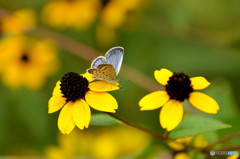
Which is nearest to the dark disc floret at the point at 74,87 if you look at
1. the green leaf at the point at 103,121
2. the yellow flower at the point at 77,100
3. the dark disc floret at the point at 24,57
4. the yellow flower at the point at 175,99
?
the yellow flower at the point at 77,100

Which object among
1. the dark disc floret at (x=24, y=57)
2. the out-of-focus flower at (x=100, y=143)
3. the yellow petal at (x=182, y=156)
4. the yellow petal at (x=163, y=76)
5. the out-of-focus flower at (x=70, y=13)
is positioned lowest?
the yellow petal at (x=182, y=156)

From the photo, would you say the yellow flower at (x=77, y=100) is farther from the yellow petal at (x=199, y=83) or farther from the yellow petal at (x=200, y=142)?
the yellow petal at (x=200, y=142)

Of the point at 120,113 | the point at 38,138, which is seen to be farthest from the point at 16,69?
the point at 120,113

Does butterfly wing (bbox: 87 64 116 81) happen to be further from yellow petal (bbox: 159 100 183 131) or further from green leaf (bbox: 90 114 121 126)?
yellow petal (bbox: 159 100 183 131)

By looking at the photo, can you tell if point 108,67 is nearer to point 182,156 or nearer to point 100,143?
point 182,156

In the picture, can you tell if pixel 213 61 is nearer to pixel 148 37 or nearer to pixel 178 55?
pixel 178 55

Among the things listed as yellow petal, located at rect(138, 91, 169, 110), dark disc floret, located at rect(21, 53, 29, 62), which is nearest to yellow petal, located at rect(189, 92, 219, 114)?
yellow petal, located at rect(138, 91, 169, 110)
